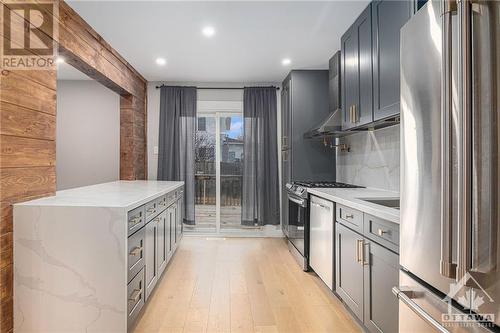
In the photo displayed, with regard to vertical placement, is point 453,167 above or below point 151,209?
above

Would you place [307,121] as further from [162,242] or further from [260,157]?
[162,242]

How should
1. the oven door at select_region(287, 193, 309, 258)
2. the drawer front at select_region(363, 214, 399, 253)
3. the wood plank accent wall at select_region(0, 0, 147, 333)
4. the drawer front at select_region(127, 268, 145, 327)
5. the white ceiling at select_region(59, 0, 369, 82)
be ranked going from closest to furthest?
1. the drawer front at select_region(363, 214, 399, 253)
2. the wood plank accent wall at select_region(0, 0, 147, 333)
3. the drawer front at select_region(127, 268, 145, 327)
4. the white ceiling at select_region(59, 0, 369, 82)
5. the oven door at select_region(287, 193, 309, 258)

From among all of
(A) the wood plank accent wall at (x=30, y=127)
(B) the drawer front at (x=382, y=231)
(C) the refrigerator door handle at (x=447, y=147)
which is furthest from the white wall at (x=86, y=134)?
(C) the refrigerator door handle at (x=447, y=147)

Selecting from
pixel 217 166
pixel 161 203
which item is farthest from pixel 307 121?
pixel 161 203

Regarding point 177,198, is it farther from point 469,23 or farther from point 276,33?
point 469,23

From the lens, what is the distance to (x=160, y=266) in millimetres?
2822

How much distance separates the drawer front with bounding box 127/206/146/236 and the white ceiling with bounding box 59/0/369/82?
172cm

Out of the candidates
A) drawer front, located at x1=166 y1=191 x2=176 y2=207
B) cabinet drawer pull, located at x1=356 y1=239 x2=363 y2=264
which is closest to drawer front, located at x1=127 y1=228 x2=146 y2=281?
drawer front, located at x1=166 y1=191 x2=176 y2=207

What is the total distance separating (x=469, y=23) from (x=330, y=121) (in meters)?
2.34

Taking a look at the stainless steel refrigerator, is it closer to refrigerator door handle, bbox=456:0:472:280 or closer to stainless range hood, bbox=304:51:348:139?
refrigerator door handle, bbox=456:0:472:280

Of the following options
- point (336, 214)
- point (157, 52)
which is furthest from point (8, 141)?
point (336, 214)

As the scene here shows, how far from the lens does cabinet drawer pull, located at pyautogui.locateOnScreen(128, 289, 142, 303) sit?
1.99 meters

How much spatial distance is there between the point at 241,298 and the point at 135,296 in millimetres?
972

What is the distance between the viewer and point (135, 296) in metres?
2.06
